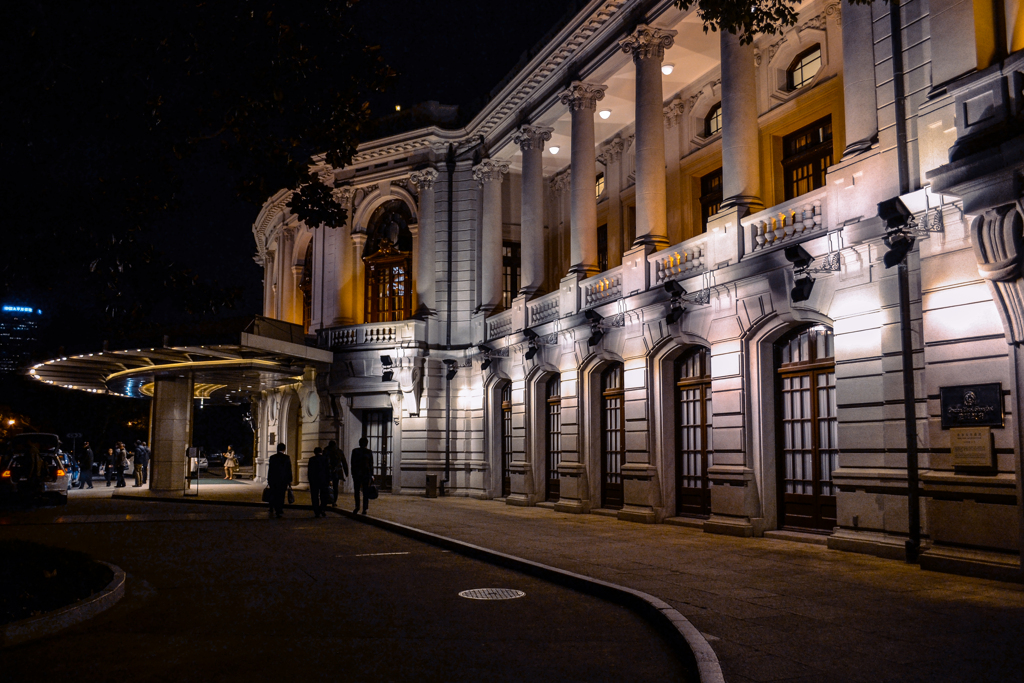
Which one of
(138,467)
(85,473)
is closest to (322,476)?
(138,467)

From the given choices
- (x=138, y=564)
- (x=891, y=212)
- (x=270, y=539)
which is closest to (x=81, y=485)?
(x=270, y=539)

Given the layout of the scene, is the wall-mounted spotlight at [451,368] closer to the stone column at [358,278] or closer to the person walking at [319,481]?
the stone column at [358,278]

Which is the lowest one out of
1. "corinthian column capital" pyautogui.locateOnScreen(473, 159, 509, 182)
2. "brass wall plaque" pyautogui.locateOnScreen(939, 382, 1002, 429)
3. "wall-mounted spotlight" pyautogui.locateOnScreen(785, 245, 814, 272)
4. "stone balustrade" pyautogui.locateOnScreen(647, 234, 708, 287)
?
"brass wall plaque" pyautogui.locateOnScreen(939, 382, 1002, 429)

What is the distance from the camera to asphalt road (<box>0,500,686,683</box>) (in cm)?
605

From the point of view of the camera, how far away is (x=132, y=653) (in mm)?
6656

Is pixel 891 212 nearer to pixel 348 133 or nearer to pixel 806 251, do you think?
pixel 806 251

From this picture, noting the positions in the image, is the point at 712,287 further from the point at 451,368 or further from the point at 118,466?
the point at 118,466

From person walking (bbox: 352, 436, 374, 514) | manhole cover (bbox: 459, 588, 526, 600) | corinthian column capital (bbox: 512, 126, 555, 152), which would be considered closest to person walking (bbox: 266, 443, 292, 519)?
person walking (bbox: 352, 436, 374, 514)

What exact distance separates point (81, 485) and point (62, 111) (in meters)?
34.1

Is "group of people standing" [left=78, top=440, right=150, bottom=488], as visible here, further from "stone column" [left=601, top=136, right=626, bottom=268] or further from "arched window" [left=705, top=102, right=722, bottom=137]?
"arched window" [left=705, top=102, right=722, bottom=137]

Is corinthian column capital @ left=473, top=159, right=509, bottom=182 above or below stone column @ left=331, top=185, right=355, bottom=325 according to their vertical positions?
above

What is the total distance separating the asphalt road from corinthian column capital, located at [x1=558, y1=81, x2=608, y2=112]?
13.6 m

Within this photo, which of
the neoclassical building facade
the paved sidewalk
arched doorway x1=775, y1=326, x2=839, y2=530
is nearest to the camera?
the paved sidewalk

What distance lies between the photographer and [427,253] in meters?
28.9
